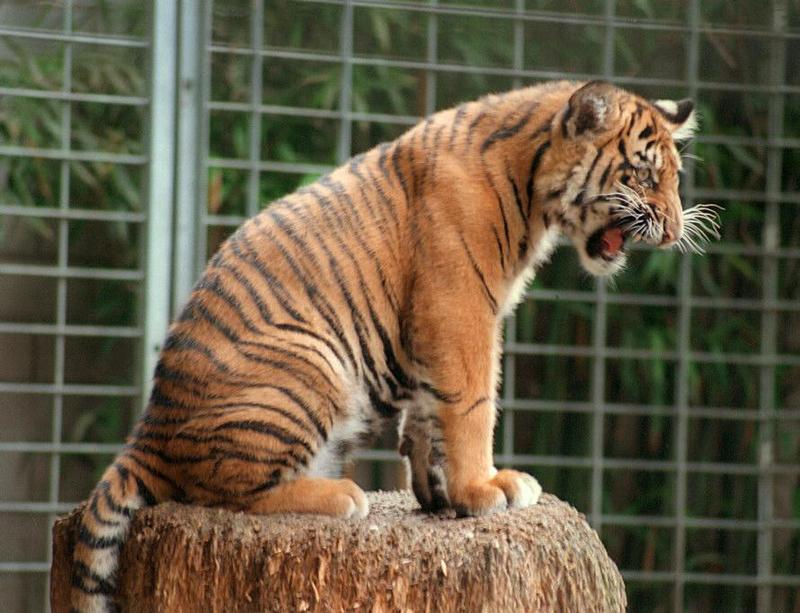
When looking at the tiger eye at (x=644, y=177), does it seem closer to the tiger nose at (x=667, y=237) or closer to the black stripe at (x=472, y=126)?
the tiger nose at (x=667, y=237)

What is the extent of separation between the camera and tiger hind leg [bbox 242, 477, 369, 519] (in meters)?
1.97

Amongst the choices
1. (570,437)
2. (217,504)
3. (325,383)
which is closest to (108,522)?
(217,504)

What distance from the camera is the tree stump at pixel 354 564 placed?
1.84m

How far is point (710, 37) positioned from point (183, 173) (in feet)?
6.19

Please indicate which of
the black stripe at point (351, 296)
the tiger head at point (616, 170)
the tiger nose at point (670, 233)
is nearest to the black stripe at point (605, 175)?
the tiger head at point (616, 170)

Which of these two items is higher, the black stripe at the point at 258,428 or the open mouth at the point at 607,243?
the open mouth at the point at 607,243

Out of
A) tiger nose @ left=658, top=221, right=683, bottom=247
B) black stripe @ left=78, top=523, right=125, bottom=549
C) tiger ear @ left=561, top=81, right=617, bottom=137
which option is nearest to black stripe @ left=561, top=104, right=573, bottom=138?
tiger ear @ left=561, top=81, right=617, bottom=137

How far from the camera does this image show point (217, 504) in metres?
1.99

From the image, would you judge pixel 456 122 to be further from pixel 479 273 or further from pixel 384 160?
pixel 479 273

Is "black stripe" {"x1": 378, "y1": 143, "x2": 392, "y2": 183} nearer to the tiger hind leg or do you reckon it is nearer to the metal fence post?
the tiger hind leg

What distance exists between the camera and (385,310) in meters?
2.11

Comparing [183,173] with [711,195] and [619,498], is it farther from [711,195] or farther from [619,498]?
[619,498]

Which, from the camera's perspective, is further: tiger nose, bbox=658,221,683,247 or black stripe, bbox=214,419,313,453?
tiger nose, bbox=658,221,683,247

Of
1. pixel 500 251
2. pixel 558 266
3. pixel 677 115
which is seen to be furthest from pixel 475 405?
pixel 558 266
